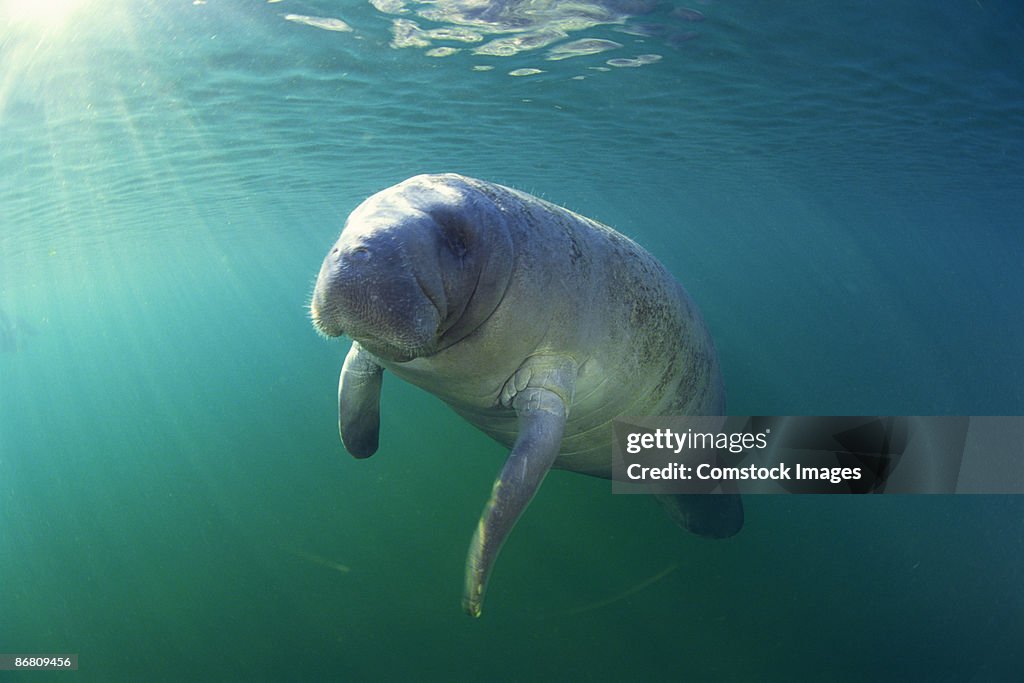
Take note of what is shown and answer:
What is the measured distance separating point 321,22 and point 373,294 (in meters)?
5.98

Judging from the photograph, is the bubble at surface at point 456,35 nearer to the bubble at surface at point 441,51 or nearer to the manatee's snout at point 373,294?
the bubble at surface at point 441,51

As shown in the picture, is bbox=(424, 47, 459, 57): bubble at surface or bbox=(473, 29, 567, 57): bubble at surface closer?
bbox=(473, 29, 567, 57): bubble at surface

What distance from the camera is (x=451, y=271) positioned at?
2.44m

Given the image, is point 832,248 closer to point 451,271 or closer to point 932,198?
point 932,198

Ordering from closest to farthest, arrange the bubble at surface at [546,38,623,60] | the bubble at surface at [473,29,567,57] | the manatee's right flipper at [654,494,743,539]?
1. the manatee's right flipper at [654,494,743,539]
2. the bubble at surface at [473,29,567,57]
3. the bubble at surface at [546,38,623,60]

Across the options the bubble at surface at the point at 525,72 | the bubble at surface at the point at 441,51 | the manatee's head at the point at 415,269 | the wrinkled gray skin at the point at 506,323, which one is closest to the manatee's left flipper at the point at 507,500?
the wrinkled gray skin at the point at 506,323

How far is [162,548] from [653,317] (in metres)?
7.58

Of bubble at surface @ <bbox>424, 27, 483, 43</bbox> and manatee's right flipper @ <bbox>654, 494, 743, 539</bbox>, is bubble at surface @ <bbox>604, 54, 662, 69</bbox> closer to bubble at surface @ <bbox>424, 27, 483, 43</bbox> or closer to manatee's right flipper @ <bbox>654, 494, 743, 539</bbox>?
bubble at surface @ <bbox>424, 27, 483, 43</bbox>

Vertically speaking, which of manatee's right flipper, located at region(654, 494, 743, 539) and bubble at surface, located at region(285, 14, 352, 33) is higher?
bubble at surface, located at region(285, 14, 352, 33)

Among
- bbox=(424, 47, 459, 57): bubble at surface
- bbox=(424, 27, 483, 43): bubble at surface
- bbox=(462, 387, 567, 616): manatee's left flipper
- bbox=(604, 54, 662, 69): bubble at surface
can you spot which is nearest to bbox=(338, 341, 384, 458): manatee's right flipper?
bbox=(462, 387, 567, 616): manatee's left flipper

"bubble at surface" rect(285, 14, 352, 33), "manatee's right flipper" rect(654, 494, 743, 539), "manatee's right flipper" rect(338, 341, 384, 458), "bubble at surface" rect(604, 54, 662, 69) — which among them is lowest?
"manatee's right flipper" rect(654, 494, 743, 539)

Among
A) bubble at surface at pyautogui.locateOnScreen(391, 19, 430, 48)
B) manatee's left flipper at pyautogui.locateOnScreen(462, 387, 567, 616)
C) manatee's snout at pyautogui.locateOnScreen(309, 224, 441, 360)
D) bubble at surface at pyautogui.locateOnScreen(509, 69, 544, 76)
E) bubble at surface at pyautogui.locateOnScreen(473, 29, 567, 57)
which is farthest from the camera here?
bubble at surface at pyautogui.locateOnScreen(509, 69, 544, 76)

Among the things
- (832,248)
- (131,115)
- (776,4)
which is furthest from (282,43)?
(832,248)

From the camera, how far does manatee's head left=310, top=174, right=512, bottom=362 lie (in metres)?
2.16
